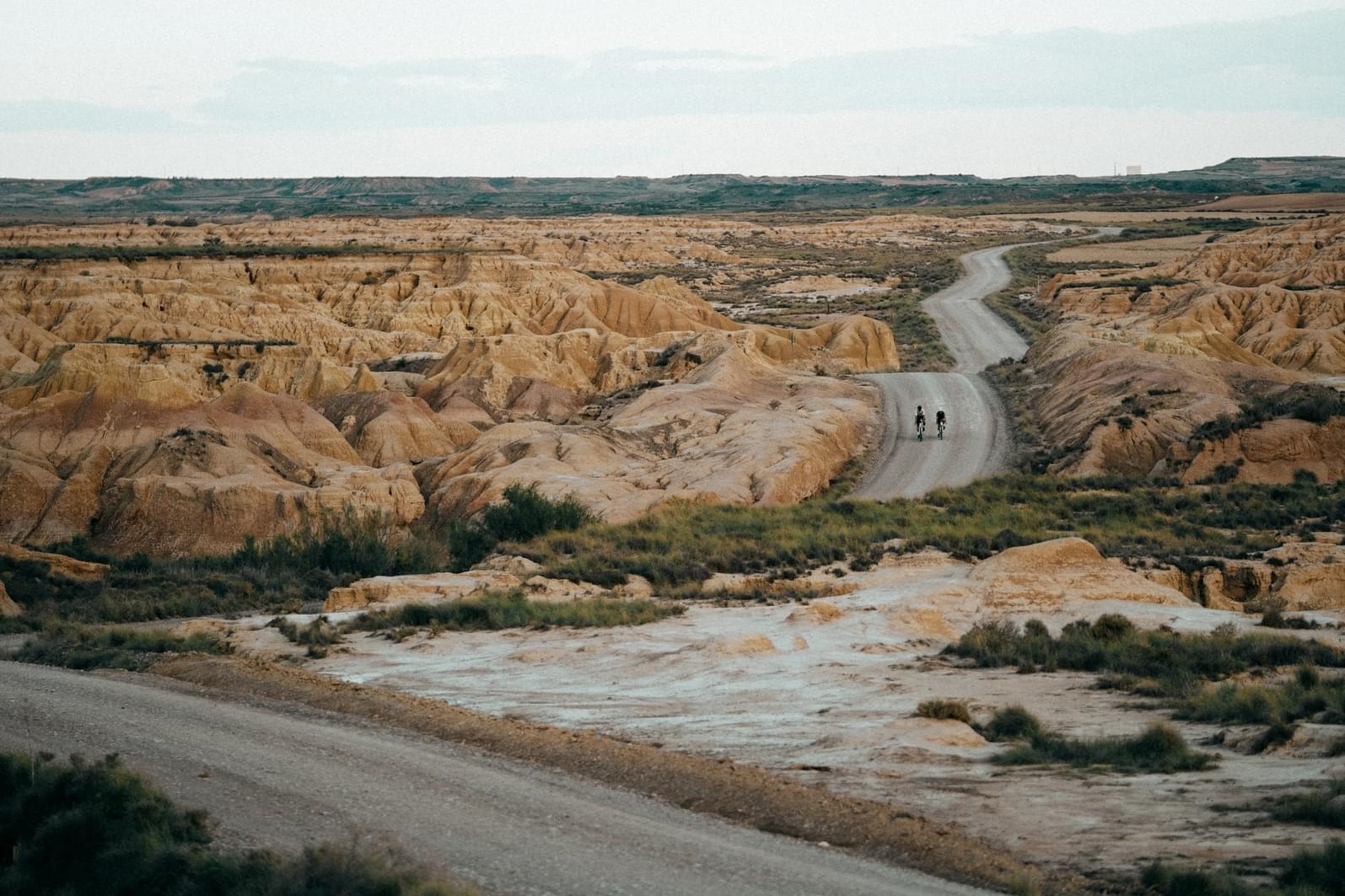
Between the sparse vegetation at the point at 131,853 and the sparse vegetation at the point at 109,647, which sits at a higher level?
A: the sparse vegetation at the point at 131,853

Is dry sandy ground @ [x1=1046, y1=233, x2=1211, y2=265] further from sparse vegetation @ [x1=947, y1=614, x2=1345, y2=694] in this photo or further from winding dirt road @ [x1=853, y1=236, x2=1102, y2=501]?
sparse vegetation @ [x1=947, y1=614, x2=1345, y2=694]

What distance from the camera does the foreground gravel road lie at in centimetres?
1110

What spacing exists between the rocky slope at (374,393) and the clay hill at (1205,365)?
9.26 m

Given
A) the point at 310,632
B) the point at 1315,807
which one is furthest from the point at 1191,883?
the point at 310,632

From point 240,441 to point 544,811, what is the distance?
4350 cm

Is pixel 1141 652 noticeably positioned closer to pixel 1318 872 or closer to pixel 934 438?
pixel 1318 872

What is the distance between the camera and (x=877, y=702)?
675 inches

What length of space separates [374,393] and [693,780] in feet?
165

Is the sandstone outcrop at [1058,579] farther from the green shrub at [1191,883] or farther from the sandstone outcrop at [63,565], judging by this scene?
the sandstone outcrop at [63,565]

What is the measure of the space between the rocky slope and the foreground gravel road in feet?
71.7

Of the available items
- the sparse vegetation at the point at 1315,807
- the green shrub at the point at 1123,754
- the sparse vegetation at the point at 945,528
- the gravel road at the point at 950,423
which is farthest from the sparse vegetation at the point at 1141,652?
the gravel road at the point at 950,423

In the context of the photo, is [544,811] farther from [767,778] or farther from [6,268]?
[6,268]

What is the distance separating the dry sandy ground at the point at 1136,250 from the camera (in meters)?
123

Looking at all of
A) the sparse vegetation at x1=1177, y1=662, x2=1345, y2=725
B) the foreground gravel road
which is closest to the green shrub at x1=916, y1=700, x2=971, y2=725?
the sparse vegetation at x1=1177, y1=662, x2=1345, y2=725
